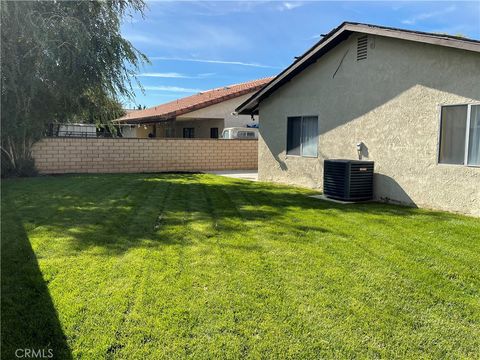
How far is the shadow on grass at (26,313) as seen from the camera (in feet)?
9.02

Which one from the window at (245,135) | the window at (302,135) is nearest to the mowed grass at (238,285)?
the window at (302,135)

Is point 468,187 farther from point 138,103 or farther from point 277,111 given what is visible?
point 138,103

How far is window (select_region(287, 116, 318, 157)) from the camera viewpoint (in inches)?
448

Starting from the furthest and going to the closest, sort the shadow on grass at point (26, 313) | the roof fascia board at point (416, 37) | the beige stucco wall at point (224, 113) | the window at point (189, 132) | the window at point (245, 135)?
1. the window at point (189, 132)
2. the beige stucco wall at point (224, 113)
3. the window at point (245, 135)
4. the roof fascia board at point (416, 37)
5. the shadow on grass at point (26, 313)

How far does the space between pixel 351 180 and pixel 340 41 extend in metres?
4.03

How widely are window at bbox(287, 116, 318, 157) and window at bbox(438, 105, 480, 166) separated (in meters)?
4.02

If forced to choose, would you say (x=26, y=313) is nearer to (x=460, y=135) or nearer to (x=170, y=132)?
(x=460, y=135)

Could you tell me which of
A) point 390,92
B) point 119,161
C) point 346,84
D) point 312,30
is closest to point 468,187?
point 390,92

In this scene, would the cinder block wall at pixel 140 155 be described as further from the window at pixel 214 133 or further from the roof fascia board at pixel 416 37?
the roof fascia board at pixel 416 37

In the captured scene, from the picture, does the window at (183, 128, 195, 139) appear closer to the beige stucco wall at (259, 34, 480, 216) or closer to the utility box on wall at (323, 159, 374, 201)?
the beige stucco wall at (259, 34, 480, 216)

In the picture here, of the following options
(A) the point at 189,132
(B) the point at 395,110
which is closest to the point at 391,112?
(B) the point at 395,110

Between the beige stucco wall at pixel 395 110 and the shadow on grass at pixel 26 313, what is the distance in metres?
7.44

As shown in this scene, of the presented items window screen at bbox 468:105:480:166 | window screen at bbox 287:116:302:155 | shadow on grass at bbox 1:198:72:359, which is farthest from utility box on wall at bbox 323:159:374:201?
shadow on grass at bbox 1:198:72:359

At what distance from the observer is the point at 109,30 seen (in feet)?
40.2
